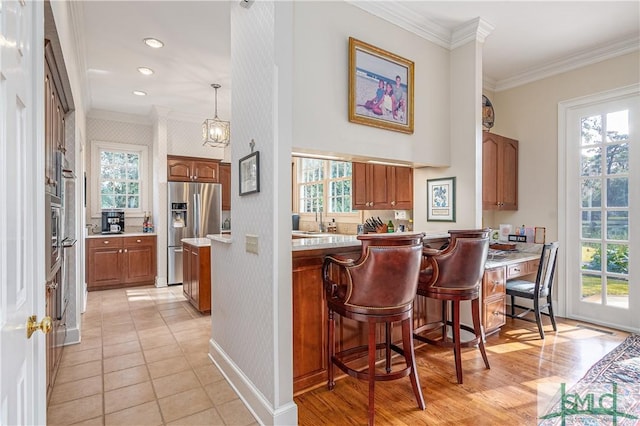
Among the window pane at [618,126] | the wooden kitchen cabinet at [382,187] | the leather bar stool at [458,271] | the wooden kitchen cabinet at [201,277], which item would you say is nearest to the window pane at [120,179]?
the wooden kitchen cabinet at [201,277]

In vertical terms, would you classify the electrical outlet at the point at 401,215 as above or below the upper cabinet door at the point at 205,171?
below

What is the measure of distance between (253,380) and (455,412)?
1298mm

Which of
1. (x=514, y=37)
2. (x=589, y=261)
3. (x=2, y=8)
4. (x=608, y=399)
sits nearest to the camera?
(x=2, y=8)

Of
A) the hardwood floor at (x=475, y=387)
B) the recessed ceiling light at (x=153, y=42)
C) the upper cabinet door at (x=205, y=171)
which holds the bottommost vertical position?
the hardwood floor at (x=475, y=387)

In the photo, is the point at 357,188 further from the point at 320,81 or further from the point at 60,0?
the point at 60,0

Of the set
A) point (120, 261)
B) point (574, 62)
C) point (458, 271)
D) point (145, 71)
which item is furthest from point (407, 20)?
point (120, 261)

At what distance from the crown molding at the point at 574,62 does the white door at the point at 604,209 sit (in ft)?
1.37

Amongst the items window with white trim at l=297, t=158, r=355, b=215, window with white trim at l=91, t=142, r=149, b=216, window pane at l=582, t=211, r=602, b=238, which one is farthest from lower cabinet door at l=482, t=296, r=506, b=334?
window with white trim at l=91, t=142, r=149, b=216

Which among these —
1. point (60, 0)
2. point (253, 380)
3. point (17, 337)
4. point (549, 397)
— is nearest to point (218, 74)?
point (60, 0)

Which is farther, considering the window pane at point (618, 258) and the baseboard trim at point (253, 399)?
the window pane at point (618, 258)

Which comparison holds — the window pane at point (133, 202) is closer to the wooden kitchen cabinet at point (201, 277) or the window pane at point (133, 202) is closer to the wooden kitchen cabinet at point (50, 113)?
the wooden kitchen cabinet at point (201, 277)

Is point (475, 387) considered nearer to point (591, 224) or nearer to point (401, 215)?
point (401, 215)

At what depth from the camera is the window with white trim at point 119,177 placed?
5.97m

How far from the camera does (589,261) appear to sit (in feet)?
12.8
